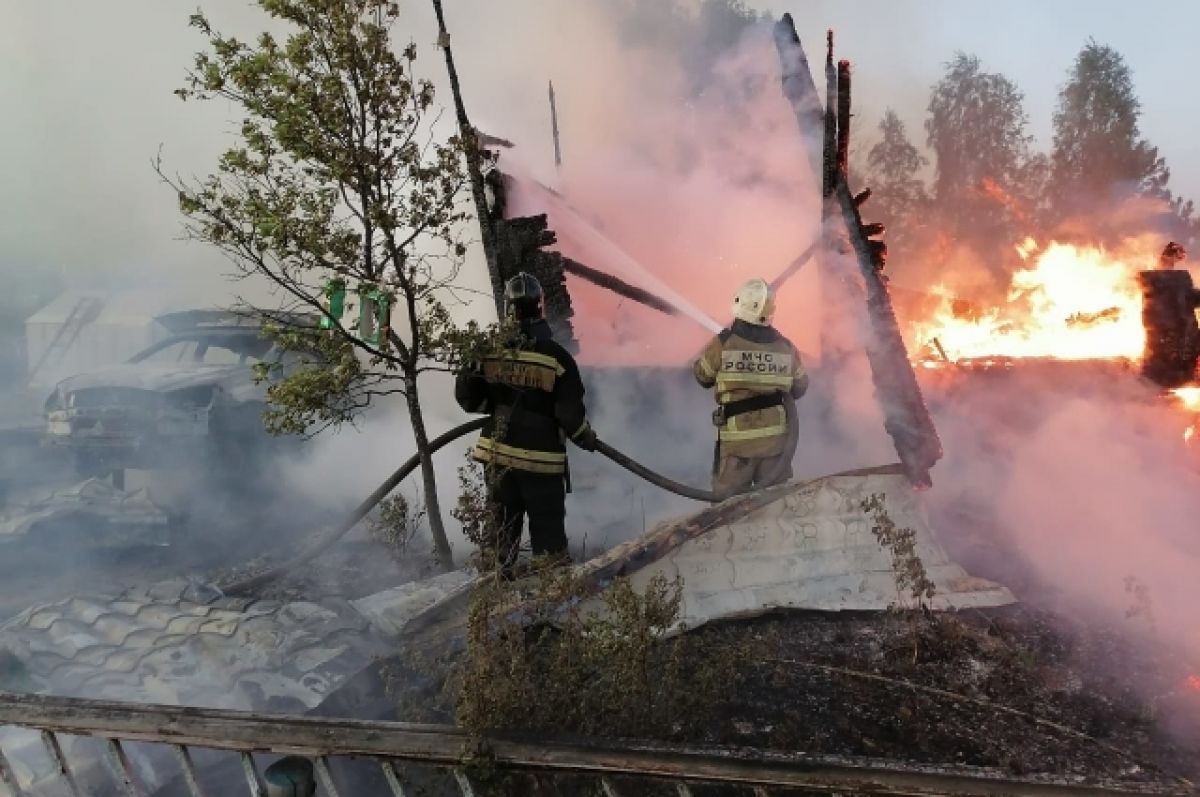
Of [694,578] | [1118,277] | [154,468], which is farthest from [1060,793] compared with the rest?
[1118,277]

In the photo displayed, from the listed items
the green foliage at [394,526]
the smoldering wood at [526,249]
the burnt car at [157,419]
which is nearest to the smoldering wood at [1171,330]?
the smoldering wood at [526,249]

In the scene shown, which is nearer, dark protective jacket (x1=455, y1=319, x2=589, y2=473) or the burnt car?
dark protective jacket (x1=455, y1=319, x2=589, y2=473)

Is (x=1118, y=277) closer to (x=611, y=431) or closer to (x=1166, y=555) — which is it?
(x=1166, y=555)

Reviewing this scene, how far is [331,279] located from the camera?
4.86 m

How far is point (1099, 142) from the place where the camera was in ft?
124

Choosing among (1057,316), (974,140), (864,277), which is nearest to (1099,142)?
(974,140)

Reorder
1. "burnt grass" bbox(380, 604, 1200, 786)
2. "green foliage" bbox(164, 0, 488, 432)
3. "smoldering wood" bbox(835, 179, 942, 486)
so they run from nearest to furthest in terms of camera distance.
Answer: "burnt grass" bbox(380, 604, 1200, 786)
"green foliage" bbox(164, 0, 488, 432)
"smoldering wood" bbox(835, 179, 942, 486)

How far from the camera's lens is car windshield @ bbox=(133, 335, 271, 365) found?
800 cm

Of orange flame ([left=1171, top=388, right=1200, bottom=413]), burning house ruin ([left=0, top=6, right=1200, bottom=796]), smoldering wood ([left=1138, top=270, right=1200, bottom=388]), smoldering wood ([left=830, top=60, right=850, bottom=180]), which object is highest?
smoldering wood ([left=830, top=60, right=850, bottom=180])

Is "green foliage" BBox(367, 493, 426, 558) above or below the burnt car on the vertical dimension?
below

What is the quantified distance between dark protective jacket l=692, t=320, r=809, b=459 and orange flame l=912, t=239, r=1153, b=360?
410cm

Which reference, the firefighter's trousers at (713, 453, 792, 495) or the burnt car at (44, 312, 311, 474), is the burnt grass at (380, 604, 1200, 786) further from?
the burnt car at (44, 312, 311, 474)

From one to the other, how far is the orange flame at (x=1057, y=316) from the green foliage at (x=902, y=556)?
14.3ft

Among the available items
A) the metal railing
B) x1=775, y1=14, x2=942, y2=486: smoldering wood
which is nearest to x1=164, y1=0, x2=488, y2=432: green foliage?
the metal railing
